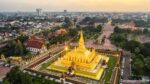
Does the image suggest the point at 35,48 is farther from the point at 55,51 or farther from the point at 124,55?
the point at 124,55

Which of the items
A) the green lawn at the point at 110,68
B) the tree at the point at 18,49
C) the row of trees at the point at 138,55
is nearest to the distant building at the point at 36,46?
the tree at the point at 18,49

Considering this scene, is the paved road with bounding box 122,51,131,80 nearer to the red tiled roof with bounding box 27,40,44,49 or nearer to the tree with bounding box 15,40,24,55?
the red tiled roof with bounding box 27,40,44,49

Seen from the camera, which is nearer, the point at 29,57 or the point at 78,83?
the point at 78,83

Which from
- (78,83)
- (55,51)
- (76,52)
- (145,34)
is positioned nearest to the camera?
(78,83)

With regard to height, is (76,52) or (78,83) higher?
(76,52)

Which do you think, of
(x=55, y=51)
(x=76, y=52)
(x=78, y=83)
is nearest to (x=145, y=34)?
(x=55, y=51)

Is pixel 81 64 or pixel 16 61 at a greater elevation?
pixel 81 64

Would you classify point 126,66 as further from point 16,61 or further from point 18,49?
point 18,49

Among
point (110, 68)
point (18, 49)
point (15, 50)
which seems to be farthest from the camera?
point (15, 50)

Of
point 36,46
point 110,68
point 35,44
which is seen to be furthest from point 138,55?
point 35,44

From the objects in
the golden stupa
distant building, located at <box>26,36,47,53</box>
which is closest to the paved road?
the golden stupa

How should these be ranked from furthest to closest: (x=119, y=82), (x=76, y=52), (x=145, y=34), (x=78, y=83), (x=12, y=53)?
(x=145, y=34) < (x=12, y=53) < (x=76, y=52) < (x=119, y=82) < (x=78, y=83)
